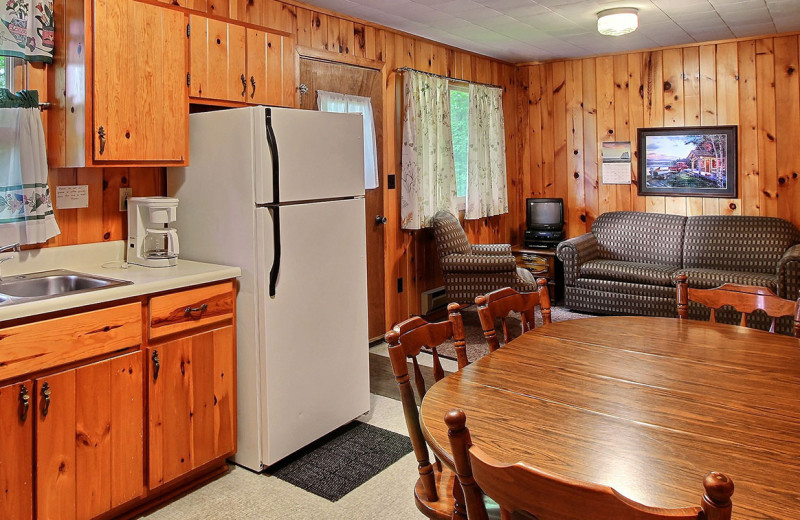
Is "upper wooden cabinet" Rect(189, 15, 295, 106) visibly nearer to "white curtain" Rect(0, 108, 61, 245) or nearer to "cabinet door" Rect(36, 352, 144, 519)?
"white curtain" Rect(0, 108, 61, 245)

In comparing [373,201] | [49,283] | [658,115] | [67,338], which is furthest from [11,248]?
[658,115]

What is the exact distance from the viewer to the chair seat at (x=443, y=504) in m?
1.62

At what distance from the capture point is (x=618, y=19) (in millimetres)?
4371

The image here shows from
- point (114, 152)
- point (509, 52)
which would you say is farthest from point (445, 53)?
point (114, 152)

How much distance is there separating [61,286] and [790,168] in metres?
5.56

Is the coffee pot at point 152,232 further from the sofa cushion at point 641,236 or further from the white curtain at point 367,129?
the sofa cushion at point 641,236

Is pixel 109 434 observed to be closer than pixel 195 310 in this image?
Yes

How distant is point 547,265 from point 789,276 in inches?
82.2

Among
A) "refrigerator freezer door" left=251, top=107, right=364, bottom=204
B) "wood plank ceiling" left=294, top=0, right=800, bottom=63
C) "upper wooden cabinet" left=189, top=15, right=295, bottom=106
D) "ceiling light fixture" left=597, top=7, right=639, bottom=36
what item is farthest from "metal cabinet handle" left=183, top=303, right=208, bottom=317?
"ceiling light fixture" left=597, top=7, right=639, bottom=36

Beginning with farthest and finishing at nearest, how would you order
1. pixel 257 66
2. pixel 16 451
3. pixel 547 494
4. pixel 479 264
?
pixel 479 264 < pixel 257 66 < pixel 16 451 < pixel 547 494

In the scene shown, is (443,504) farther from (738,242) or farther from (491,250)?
(738,242)

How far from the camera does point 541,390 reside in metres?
1.73

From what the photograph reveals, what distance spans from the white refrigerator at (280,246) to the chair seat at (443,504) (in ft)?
4.14

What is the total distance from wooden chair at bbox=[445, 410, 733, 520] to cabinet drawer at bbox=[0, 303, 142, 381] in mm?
1620
